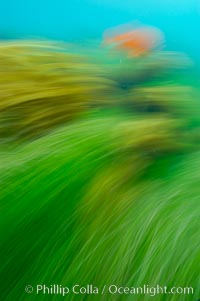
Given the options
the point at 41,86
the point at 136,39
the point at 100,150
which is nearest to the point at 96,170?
the point at 100,150

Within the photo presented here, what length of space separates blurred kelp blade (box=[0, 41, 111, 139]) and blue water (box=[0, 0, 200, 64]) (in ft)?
0.15

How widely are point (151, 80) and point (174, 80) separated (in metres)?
0.06

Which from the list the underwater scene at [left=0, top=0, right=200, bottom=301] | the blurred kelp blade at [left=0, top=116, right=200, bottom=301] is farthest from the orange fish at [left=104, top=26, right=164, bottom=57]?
the blurred kelp blade at [left=0, top=116, right=200, bottom=301]

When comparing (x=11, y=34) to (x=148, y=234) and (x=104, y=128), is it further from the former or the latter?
(x=148, y=234)

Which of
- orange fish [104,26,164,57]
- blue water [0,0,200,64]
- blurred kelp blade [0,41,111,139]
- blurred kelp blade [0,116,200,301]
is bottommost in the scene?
blurred kelp blade [0,116,200,301]

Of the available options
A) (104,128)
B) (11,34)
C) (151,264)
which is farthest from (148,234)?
(11,34)

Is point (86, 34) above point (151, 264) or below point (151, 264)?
above

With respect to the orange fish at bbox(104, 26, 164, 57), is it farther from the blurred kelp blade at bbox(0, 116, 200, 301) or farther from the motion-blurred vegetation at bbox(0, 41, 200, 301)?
the blurred kelp blade at bbox(0, 116, 200, 301)

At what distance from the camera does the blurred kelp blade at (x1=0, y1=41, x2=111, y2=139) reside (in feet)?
2.66

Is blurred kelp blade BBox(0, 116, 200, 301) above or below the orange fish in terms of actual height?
below

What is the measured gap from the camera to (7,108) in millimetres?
811

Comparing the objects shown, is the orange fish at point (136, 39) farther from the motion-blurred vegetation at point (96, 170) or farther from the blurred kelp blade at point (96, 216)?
the blurred kelp blade at point (96, 216)

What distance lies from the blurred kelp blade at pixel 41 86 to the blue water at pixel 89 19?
4cm

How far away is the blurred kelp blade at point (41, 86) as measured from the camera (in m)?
0.81
